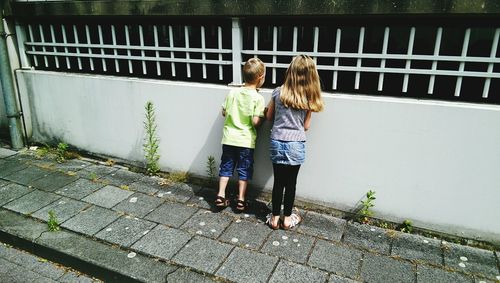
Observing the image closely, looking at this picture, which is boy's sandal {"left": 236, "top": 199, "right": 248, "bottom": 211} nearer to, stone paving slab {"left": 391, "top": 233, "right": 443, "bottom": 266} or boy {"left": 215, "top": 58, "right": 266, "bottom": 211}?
boy {"left": 215, "top": 58, "right": 266, "bottom": 211}

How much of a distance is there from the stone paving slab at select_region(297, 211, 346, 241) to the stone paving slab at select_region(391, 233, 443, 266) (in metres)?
0.53

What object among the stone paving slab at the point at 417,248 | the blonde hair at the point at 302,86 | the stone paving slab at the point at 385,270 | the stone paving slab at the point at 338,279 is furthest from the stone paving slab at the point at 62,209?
the stone paving slab at the point at 417,248

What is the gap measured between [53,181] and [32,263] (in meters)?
1.48

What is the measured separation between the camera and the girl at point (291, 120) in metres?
3.35

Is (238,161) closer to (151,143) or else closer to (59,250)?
(151,143)

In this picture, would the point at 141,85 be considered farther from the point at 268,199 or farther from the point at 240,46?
the point at 268,199

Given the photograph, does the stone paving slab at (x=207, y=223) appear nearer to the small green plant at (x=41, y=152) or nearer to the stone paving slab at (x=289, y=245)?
the stone paving slab at (x=289, y=245)

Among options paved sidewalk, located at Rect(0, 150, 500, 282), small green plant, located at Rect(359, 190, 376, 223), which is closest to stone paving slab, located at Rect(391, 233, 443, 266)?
paved sidewalk, located at Rect(0, 150, 500, 282)

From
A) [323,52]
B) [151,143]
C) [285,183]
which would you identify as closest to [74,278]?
[151,143]

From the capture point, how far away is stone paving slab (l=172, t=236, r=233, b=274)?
3127 mm

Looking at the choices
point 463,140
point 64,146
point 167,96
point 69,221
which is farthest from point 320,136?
point 64,146

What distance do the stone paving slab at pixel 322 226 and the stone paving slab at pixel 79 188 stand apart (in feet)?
8.42

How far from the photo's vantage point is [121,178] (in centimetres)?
481

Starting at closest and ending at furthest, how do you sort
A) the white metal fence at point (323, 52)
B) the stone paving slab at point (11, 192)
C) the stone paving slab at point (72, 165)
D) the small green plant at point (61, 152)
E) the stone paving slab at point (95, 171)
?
the white metal fence at point (323, 52) → the stone paving slab at point (11, 192) → the stone paving slab at point (95, 171) → the stone paving slab at point (72, 165) → the small green plant at point (61, 152)
